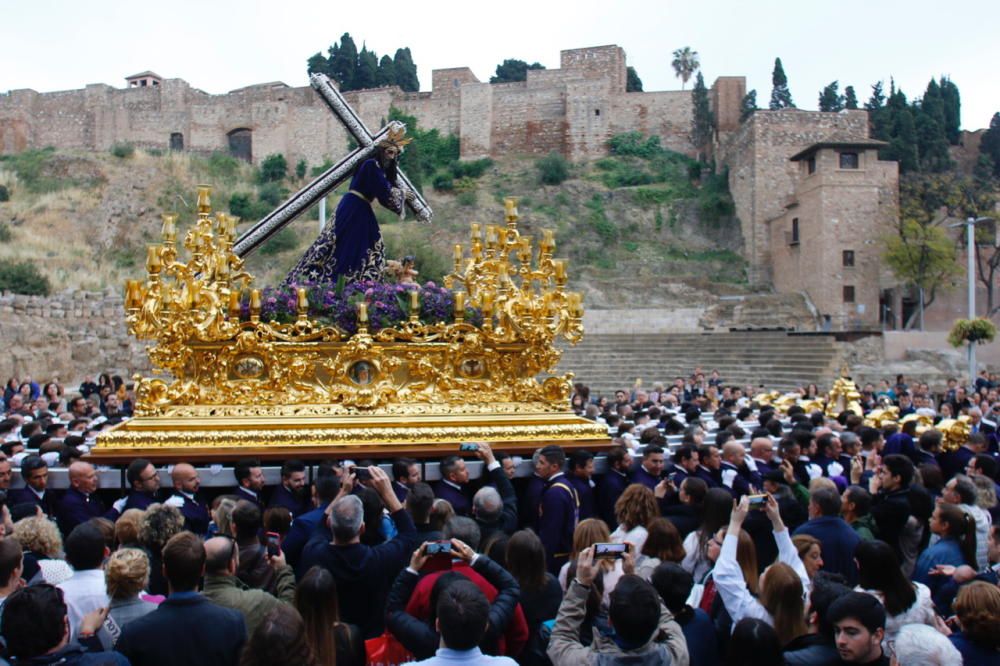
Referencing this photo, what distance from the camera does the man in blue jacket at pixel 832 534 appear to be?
5.38 metres

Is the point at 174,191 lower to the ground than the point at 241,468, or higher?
higher

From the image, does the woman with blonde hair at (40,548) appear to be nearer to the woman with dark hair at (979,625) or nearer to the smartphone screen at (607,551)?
the smartphone screen at (607,551)

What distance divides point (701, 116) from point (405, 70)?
27.5 meters

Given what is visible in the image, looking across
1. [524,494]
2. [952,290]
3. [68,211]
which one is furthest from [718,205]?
[524,494]

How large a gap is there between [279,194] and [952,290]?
1581 inches

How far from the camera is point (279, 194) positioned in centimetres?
5856

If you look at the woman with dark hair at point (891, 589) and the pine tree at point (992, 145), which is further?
the pine tree at point (992, 145)

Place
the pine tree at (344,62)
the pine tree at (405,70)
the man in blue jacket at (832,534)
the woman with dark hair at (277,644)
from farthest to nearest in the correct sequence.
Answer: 1. the pine tree at (405,70)
2. the pine tree at (344,62)
3. the man in blue jacket at (832,534)
4. the woman with dark hair at (277,644)

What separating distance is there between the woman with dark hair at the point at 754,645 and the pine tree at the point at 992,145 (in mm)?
60347

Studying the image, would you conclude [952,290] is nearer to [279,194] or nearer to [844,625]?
[279,194]

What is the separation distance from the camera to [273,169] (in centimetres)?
6488

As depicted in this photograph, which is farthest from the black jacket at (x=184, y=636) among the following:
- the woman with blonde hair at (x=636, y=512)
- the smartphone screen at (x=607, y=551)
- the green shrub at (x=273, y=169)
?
the green shrub at (x=273, y=169)

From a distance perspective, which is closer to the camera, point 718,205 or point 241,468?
point 241,468

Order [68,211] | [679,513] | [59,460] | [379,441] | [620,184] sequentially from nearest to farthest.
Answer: [679,513] → [379,441] → [59,460] → [68,211] → [620,184]
